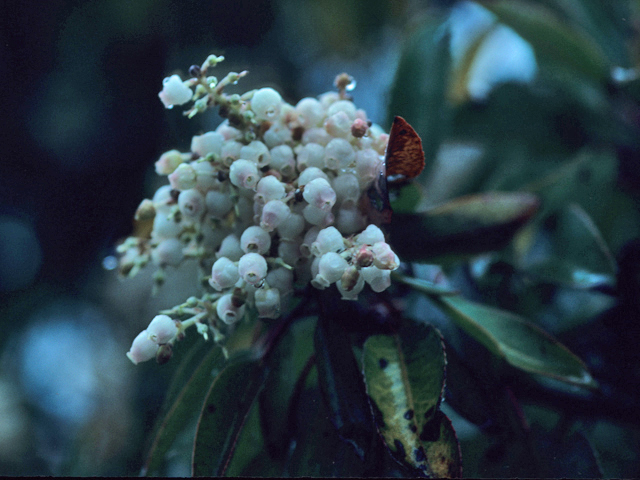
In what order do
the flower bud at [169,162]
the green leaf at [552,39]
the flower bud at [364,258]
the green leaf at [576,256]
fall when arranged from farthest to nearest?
the green leaf at [552,39] → the green leaf at [576,256] → the flower bud at [169,162] → the flower bud at [364,258]

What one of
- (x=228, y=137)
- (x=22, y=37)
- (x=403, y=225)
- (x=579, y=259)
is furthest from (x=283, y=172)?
(x=22, y=37)

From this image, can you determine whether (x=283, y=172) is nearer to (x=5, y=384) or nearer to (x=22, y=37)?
(x=22, y=37)

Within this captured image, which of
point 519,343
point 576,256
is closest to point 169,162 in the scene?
point 519,343

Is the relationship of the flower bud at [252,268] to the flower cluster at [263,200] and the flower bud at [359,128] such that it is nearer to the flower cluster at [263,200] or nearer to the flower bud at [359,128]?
the flower cluster at [263,200]

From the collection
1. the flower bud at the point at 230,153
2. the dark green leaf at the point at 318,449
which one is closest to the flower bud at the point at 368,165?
the flower bud at the point at 230,153

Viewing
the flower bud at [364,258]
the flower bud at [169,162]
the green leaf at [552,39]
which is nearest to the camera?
the flower bud at [364,258]

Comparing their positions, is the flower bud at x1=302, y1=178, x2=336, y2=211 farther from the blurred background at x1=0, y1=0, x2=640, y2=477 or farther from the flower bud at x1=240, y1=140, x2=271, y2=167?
the blurred background at x1=0, y1=0, x2=640, y2=477
